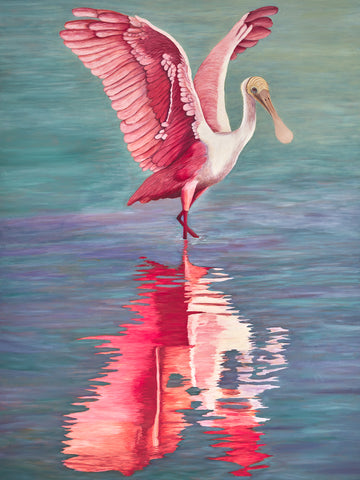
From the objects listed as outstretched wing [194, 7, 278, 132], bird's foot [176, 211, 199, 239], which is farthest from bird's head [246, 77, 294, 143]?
bird's foot [176, 211, 199, 239]

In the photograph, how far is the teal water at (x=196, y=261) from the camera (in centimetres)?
202

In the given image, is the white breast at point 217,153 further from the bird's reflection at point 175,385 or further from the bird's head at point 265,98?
the bird's reflection at point 175,385

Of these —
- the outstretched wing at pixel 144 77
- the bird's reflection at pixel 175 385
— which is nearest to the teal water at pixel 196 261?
the bird's reflection at pixel 175 385

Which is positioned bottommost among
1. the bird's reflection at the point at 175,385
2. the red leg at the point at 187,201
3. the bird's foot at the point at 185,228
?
the bird's reflection at the point at 175,385

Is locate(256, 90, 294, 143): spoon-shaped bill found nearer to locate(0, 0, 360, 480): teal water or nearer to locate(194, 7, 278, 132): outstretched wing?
locate(0, 0, 360, 480): teal water

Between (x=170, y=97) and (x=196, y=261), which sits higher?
(x=170, y=97)

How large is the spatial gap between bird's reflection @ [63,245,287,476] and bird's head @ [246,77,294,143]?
89cm

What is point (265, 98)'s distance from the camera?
11.3 ft

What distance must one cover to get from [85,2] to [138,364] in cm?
179

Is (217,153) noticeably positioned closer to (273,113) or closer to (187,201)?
(187,201)

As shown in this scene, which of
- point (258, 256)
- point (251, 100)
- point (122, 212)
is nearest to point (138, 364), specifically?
point (258, 256)

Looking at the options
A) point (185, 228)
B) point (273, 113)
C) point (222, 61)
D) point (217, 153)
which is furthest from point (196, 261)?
point (222, 61)

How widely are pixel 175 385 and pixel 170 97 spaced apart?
4.31 feet

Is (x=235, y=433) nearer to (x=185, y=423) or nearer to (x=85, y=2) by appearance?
(x=185, y=423)
